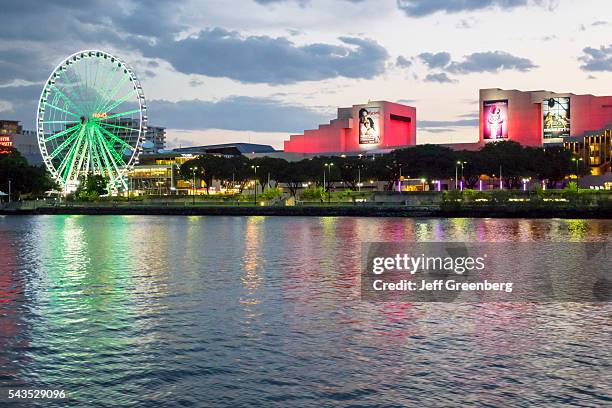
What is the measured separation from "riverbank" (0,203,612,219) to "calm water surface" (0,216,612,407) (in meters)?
70.8

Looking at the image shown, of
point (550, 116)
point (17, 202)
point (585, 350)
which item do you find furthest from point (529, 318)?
point (550, 116)

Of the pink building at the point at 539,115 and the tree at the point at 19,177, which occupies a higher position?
the pink building at the point at 539,115

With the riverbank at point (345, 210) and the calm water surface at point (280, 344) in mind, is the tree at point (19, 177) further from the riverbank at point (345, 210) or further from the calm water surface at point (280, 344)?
the calm water surface at point (280, 344)

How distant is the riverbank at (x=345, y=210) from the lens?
101188 millimetres

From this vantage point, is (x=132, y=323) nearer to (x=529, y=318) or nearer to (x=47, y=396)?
(x=47, y=396)

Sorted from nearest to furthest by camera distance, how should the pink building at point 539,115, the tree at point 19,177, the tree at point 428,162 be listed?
the tree at point 19,177 < the tree at point 428,162 < the pink building at point 539,115

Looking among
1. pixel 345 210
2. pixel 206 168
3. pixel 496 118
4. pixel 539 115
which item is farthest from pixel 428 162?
pixel 539 115

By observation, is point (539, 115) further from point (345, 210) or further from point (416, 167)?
point (345, 210)

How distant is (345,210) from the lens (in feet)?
377

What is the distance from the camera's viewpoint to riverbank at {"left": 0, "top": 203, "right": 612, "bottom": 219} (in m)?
101

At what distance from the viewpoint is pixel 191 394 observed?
621 inches

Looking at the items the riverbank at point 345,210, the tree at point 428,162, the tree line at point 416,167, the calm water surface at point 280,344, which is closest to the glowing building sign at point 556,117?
the tree line at point 416,167

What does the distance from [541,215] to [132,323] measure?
87134 mm

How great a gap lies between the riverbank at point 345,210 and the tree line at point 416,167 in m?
30.2
